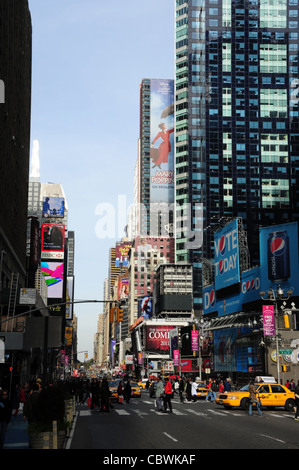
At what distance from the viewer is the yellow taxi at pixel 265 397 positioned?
35.4 metres

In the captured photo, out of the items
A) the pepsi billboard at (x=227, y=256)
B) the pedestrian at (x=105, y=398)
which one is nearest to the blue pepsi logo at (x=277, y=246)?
the pepsi billboard at (x=227, y=256)

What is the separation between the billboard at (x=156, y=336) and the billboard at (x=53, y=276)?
1844 inches

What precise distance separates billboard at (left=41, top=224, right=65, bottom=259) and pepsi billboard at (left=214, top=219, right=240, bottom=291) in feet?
153

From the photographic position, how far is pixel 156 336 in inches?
6880

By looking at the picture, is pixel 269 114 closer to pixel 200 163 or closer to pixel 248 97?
pixel 248 97

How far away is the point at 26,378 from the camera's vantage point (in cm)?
7138

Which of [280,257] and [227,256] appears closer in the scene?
[280,257]

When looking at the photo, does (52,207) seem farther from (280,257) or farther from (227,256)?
(280,257)

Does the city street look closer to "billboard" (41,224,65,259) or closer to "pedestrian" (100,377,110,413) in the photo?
"pedestrian" (100,377,110,413)

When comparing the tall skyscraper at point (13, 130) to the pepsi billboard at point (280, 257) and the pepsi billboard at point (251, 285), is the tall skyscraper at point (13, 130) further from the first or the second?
the pepsi billboard at point (280, 257)

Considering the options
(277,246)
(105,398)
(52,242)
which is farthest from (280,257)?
(52,242)

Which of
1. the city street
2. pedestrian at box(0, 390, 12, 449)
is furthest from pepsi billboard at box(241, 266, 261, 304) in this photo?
pedestrian at box(0, 390, 12, 449)

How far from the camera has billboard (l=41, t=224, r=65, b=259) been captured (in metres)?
131

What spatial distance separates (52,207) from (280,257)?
103086 mm
